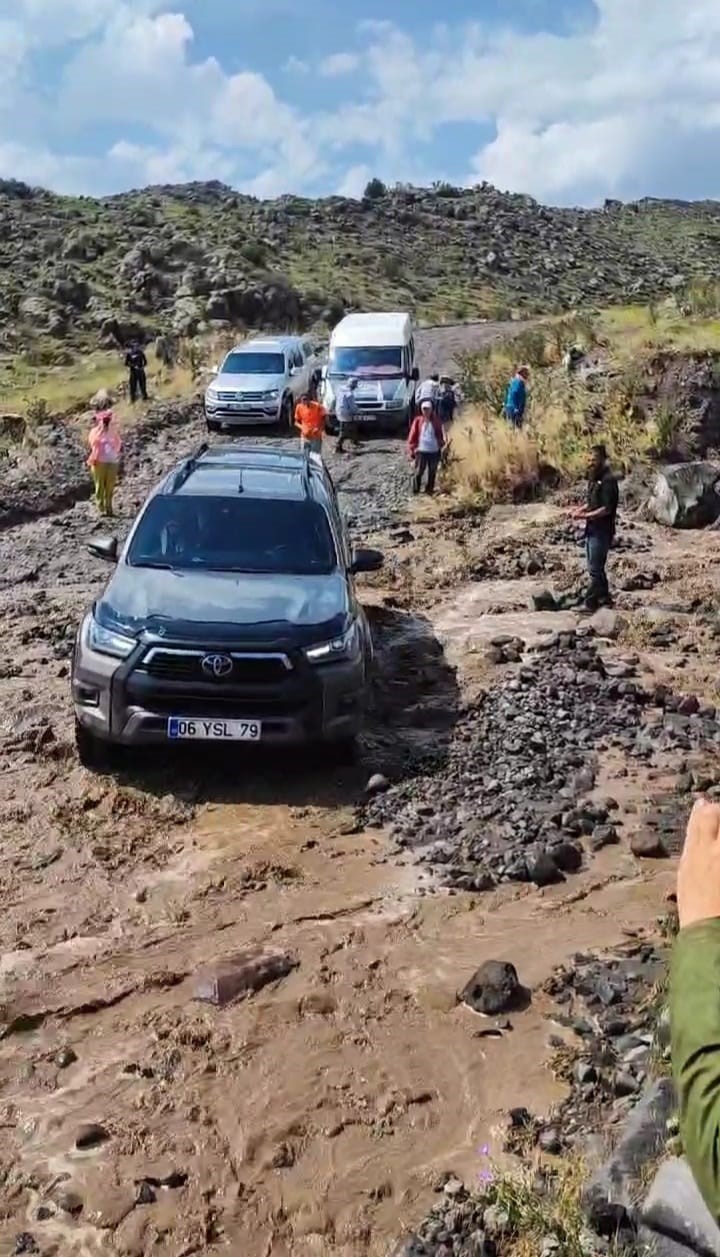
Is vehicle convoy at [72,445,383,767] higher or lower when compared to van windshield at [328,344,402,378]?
lower

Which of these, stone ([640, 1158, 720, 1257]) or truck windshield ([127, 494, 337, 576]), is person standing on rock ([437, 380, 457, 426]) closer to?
truck windshield ([127, 494, 337, 576])

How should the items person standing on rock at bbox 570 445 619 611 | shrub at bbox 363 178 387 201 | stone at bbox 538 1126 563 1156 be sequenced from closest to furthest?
stone at bbox 538 1126 563 1156 < person standing on rock at bbox 570 445 619 611 < shrub at bbox 363 178 387 201

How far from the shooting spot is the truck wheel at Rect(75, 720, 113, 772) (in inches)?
293

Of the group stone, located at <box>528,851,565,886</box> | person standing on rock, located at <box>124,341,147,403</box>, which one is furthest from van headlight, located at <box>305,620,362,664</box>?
person standing on rock, located at <box>124,341,147,403</box>

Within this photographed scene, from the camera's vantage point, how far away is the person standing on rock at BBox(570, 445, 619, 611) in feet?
37.7

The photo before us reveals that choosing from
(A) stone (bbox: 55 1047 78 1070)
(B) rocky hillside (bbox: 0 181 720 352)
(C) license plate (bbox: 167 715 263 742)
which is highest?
(B) rocky hillside (bbox: 0 181 720 352)

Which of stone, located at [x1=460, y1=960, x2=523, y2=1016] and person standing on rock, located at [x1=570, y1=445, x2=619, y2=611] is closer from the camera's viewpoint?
stone, located at [x1=460, y1=960, x2=523, y2=1016]

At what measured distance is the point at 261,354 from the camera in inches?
991

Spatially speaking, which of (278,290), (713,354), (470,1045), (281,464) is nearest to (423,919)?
(470,1045)

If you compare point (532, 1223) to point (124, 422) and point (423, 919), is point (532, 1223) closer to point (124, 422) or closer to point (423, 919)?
point (423, 919)

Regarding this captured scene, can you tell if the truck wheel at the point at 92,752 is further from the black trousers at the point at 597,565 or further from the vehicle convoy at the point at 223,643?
the black trousers at the point at 597,565

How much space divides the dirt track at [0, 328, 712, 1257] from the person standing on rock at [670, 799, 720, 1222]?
226cm

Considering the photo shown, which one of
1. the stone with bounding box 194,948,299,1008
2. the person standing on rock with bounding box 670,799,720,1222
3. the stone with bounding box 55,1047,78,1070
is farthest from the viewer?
the stone with bounding box 194,948,299,1008

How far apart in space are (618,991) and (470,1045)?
0.66 metres
